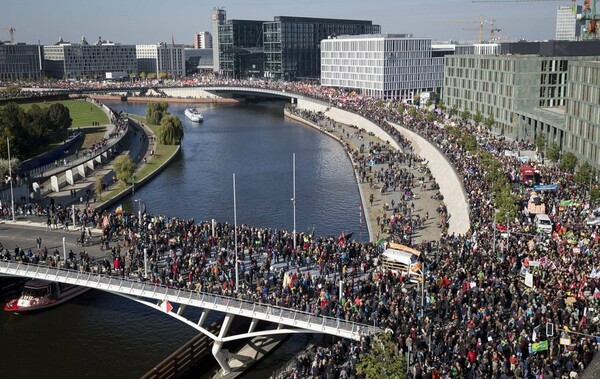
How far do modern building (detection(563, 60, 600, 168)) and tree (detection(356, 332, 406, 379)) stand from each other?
3504cm

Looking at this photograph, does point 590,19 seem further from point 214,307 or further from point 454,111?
point 214,307

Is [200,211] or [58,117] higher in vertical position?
[58,117]

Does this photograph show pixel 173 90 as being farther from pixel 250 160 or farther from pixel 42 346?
pixel 42 346

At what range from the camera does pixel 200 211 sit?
52500 millimetres

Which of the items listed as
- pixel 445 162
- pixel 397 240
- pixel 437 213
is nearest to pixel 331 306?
pixel 397 240

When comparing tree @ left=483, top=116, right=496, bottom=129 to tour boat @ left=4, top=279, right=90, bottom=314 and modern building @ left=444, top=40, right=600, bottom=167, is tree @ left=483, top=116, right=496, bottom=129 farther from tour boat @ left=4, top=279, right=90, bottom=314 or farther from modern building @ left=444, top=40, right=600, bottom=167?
tour boat @ left=4, top=279, right=90, bottom=314

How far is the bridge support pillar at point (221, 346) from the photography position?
27.3 meters

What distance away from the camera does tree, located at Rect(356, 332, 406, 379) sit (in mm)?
20123

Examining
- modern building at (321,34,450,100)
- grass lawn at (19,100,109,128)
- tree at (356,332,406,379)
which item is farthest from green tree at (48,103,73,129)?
tree at (356,332,406,379)

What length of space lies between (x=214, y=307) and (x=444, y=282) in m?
9.24

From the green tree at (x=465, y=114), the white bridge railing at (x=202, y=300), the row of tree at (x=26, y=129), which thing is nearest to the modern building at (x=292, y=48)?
the green tree at (x=465, y=114)

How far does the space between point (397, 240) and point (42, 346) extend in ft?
62.1

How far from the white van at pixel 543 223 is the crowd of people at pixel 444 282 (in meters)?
0.37

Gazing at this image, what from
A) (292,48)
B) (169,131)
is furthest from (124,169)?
(292,48)
